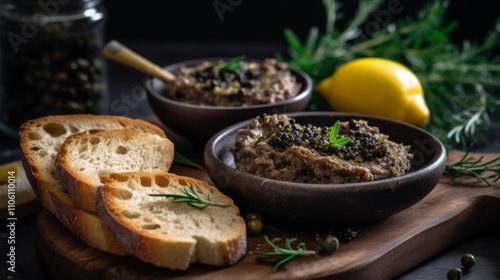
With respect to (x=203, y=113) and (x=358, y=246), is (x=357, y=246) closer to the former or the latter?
(x=358, y=246)

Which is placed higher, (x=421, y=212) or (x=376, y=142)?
(x=376, y=142)

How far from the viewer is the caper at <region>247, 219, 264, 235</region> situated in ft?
8.67

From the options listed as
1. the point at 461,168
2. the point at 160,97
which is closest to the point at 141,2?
the point at 160,97

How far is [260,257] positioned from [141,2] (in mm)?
3677

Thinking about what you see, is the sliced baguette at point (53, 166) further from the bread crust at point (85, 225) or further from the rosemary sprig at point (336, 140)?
the rosemary sprig at point (336, 140)

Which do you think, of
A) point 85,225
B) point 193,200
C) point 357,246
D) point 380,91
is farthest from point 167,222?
point 380,91

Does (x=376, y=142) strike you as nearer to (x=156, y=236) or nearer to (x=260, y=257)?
(x=260, y=257)

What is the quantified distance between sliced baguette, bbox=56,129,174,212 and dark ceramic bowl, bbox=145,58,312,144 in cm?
34

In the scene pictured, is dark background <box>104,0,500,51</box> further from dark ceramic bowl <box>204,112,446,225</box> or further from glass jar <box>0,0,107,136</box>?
dark ceramic bowl <box>204,112,446,225</box>

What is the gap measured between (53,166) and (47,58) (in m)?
1.12

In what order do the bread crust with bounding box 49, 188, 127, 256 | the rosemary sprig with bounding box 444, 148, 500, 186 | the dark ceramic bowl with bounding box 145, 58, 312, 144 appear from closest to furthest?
the bread crust with bounding box 49, 188, 127, 256 < the rosemary sprig with bounding box 444, 148, 500, 186 < the dark ceramic bowl with bounding box 145, 58, 312, 144

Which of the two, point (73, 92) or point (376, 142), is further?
point (73, 92)

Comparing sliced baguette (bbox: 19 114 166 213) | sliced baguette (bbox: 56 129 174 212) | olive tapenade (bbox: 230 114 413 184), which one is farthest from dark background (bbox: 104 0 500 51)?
olive tapenade (bbox: 230 114 413 184)

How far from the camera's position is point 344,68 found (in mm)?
3941
